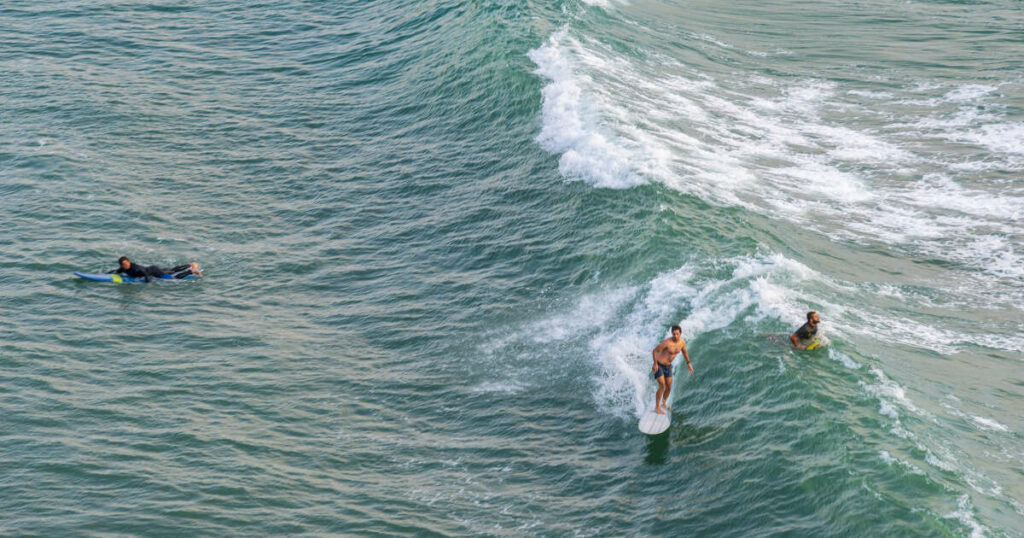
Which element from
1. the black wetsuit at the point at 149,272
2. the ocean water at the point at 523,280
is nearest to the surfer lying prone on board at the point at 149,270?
the black wetsuit at the point at 149,272

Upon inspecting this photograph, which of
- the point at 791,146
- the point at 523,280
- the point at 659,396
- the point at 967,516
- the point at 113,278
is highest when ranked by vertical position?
the point at 791,146

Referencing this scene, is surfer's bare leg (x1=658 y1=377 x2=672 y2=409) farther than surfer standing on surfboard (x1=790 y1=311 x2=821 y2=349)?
Yes

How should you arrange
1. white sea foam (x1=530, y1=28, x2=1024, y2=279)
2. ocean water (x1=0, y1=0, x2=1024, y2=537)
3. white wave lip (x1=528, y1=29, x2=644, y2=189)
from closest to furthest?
ocean water (x1=0, y1=0, x2=1024, y2=537) < white sea foam (x1=530, y1=28, x2=1024, y2=279) < white wave lip (x1=528, y1=29, x2=644, y2=189)

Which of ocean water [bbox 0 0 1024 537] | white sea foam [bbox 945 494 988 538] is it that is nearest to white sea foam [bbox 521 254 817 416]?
ocean water [bbox 0 0 1024 537]

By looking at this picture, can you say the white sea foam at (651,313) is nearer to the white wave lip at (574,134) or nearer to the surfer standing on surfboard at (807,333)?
the surfer standing on surfboard at (807,333)

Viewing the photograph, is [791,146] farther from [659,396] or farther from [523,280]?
[659,396]

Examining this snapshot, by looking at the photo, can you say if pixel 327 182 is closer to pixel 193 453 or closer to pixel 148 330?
pixel 148 330

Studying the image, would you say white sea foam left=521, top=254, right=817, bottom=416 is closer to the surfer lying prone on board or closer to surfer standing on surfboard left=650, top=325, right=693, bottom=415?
surfer standing on surfboard left=650, top=325, right=693, bottom=415

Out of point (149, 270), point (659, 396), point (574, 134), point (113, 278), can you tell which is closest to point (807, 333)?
point (659, 396)

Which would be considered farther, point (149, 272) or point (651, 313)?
point (149, 272)
